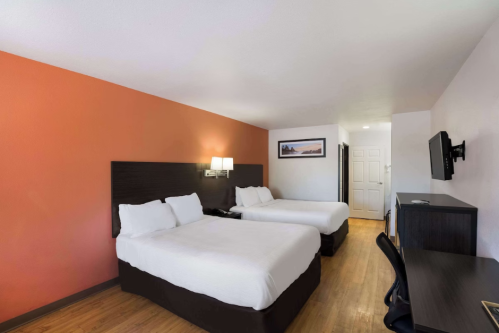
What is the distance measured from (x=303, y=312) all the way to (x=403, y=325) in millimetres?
1118

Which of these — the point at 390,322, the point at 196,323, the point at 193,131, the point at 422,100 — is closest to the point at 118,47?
the point at 193,131

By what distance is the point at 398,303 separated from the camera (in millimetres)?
1533

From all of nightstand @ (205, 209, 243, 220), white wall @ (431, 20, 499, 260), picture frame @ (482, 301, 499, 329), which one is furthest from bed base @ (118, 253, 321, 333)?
nightstand @ (205, 209, 243, 220)

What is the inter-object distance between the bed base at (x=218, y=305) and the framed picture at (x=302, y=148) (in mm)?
3517

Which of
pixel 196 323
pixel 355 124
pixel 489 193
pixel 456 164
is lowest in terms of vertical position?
pixel 196 323

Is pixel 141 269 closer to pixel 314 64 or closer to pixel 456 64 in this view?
pixel 314 64

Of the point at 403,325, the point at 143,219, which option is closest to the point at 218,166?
the point at 143,219

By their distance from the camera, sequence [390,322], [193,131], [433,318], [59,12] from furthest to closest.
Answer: [193,131] < [59,12] < [390,322] < [433,318]

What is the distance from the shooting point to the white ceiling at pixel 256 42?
155 centimetres

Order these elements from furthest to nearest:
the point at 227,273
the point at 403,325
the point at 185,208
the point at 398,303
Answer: the point at 185,208
the point at 227,273
the point at 398,303
the point at 403,325

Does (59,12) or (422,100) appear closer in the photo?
(59,12)

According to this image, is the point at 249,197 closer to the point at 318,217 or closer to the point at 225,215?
the point at 225,215

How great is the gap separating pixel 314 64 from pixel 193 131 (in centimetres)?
233

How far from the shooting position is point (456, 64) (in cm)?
240
